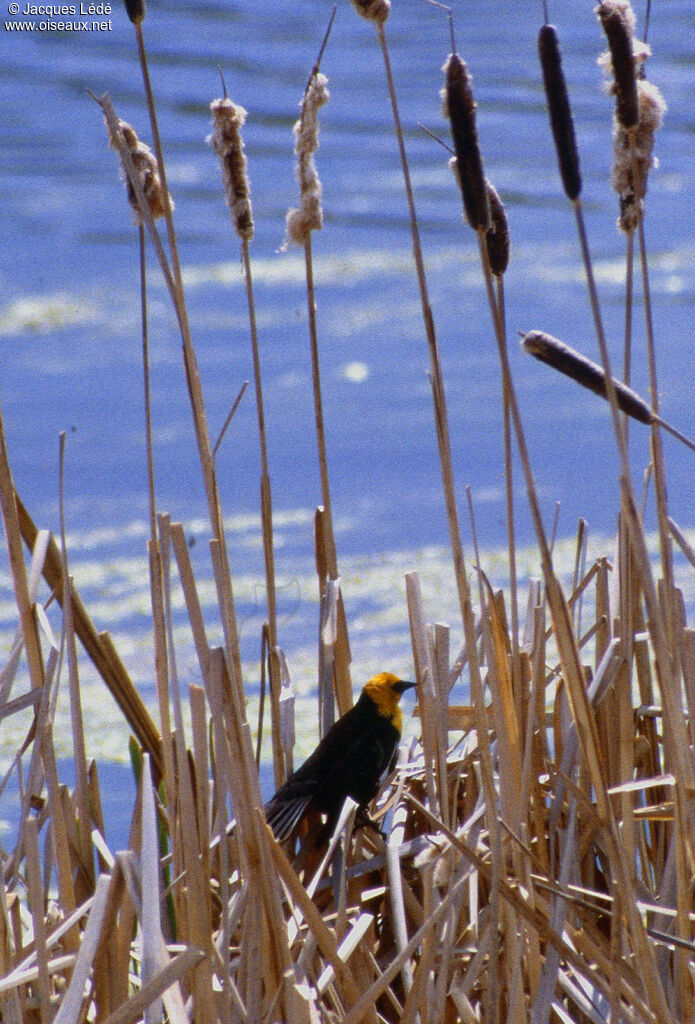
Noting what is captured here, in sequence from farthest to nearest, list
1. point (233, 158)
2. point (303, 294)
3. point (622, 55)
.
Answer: point (303, 294) → point (233, 158) → point (622, 55)

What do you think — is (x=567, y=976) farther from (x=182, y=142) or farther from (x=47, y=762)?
(x=182, y=142)

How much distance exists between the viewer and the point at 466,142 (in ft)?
2.44

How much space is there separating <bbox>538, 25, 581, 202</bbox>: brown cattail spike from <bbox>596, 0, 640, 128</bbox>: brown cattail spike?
0.12 meters

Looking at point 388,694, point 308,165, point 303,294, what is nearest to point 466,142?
point 308,165

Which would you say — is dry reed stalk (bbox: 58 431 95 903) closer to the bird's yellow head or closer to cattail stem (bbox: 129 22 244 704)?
cattail stem (bbox: 129 22 244 704)

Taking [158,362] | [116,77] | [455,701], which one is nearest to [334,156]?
[116,77]

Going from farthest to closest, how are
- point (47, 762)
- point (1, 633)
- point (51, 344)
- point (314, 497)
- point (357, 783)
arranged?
1. point (51, 344)
2. point (314, 497)
3. point (1, 633)
4. point (357, 783)
5. point (47, 762)

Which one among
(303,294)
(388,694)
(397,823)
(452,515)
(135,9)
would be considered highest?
(303,294)

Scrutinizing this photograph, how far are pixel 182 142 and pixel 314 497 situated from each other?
1.59m

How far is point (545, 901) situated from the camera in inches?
40.3

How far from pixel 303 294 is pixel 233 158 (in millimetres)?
2436

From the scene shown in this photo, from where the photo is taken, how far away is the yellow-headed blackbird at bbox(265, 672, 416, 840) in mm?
1188

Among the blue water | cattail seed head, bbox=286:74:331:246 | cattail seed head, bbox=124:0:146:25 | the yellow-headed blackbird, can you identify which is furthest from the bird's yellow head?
the blue water

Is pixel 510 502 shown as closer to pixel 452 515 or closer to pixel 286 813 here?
pixel 452 515
